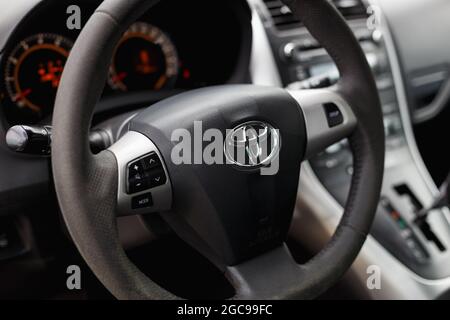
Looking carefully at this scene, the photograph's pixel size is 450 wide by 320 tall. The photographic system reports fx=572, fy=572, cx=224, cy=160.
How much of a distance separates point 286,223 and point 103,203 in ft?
1.04

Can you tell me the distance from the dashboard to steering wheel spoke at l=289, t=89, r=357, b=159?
0.95 ft

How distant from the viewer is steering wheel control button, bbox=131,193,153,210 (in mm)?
771

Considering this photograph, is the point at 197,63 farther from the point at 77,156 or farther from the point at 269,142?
the point at 77,156

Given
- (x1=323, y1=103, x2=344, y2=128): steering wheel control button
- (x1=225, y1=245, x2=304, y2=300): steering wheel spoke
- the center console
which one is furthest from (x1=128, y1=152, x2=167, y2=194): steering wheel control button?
the center console

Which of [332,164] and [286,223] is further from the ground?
[286,223]

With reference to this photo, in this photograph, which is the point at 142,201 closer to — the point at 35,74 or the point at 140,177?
the point at 140,177

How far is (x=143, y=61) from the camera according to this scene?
1148mm

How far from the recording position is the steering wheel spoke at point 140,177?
0.76 meters

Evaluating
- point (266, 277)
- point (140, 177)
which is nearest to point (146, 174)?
point (140, 177)

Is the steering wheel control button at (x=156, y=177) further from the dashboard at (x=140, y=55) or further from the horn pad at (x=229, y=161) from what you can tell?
the dashboard at (x=140, y=55)
